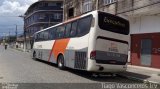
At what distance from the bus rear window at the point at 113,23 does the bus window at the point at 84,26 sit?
2.04 ft

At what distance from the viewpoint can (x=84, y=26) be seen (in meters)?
15.8

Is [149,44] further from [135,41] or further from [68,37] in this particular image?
[68,37]

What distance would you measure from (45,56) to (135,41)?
7064 mm

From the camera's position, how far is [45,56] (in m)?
24.0

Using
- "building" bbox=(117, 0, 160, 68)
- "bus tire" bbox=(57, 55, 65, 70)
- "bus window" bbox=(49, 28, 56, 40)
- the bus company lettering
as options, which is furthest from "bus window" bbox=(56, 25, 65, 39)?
"building" bbox=(117, 0, 160, 68)

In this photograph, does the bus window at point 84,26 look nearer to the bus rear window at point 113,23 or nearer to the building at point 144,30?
the bus rear window at point 113,23

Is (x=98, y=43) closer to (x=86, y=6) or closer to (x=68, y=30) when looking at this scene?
(x=68, y=30)

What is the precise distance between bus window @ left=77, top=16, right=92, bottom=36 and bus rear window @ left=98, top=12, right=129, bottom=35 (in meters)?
0.62

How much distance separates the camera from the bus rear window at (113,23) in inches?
587

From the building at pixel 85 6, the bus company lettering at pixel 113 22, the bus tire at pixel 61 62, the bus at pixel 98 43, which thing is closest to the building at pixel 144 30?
the building at pixel 85 6

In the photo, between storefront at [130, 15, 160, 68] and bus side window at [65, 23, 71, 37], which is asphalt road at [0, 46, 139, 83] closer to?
bus side window at [65, 23, 71, 37]

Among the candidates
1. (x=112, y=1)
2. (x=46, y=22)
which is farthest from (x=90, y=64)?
(x=46, y=22)

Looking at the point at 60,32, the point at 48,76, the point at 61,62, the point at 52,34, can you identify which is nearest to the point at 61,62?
the point at 61,62

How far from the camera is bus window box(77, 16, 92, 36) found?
1523 centimetres
